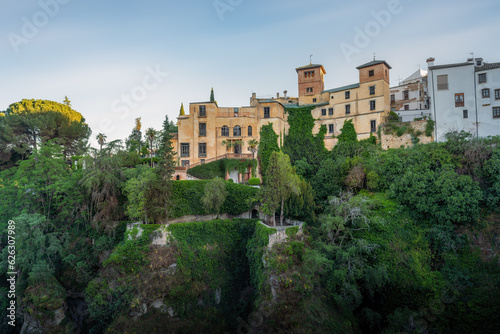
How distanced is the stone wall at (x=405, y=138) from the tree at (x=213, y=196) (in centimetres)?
2300

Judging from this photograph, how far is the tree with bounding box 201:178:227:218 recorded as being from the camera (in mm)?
22062

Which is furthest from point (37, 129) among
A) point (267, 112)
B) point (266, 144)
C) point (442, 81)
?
point (442, 81)

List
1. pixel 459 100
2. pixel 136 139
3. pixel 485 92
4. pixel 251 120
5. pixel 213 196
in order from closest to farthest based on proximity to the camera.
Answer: pixel 213 196 → pixel 485 92 → pixel 459 100 → pixel 251 120 → pixel 136 139

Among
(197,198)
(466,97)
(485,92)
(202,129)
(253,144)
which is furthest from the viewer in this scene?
(202,129)

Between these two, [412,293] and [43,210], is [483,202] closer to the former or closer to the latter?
[412,293]

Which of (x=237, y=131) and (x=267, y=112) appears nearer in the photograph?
(x=237, y=131)

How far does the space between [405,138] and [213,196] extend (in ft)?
84.6

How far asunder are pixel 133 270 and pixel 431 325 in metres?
18.4

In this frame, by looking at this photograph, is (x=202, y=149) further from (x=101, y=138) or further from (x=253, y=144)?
(x=101, y=138)

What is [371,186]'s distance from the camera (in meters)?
23.3

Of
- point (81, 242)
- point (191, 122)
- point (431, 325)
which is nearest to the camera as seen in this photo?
point (431, 325)

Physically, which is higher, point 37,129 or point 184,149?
point 37,129

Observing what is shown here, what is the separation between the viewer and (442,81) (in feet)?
108

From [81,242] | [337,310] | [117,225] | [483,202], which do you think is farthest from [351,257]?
[81,242]
